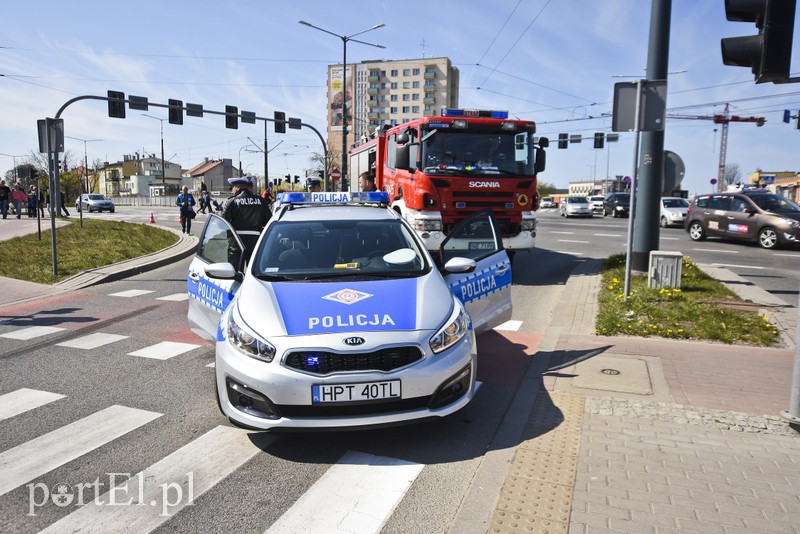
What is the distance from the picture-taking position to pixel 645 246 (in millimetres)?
9891

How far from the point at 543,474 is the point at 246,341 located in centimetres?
202

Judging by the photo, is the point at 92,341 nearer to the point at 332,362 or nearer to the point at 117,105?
the point at 332,362

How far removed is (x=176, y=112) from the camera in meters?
26.8

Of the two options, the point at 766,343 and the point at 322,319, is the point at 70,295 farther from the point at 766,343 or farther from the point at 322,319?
the point at 766,343

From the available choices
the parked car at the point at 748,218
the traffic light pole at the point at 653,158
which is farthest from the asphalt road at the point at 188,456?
the parked car at the point at 748,218

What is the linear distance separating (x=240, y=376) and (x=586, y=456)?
224 cm

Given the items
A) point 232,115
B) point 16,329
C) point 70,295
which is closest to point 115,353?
point 16,329

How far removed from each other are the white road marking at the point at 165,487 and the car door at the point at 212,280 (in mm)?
1166

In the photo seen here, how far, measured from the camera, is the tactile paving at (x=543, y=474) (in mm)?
3053

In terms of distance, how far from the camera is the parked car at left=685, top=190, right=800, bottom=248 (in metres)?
17.1

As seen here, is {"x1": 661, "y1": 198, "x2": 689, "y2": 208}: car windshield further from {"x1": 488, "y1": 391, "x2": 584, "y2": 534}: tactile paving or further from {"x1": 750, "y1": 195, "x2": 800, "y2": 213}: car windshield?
{"x1": 488, "y1": 391, "x2": 584, "y2": 534}: tactile paving

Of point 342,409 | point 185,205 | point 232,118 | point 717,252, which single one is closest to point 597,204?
point 232,118

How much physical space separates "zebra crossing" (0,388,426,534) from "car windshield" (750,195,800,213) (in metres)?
18.1

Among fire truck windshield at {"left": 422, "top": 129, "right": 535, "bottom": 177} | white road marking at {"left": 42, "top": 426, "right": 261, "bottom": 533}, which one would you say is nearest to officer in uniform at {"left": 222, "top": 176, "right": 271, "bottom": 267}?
fire truck windshield at {"left": 422, "top": 129, "right": 535, "bottom": 177}
